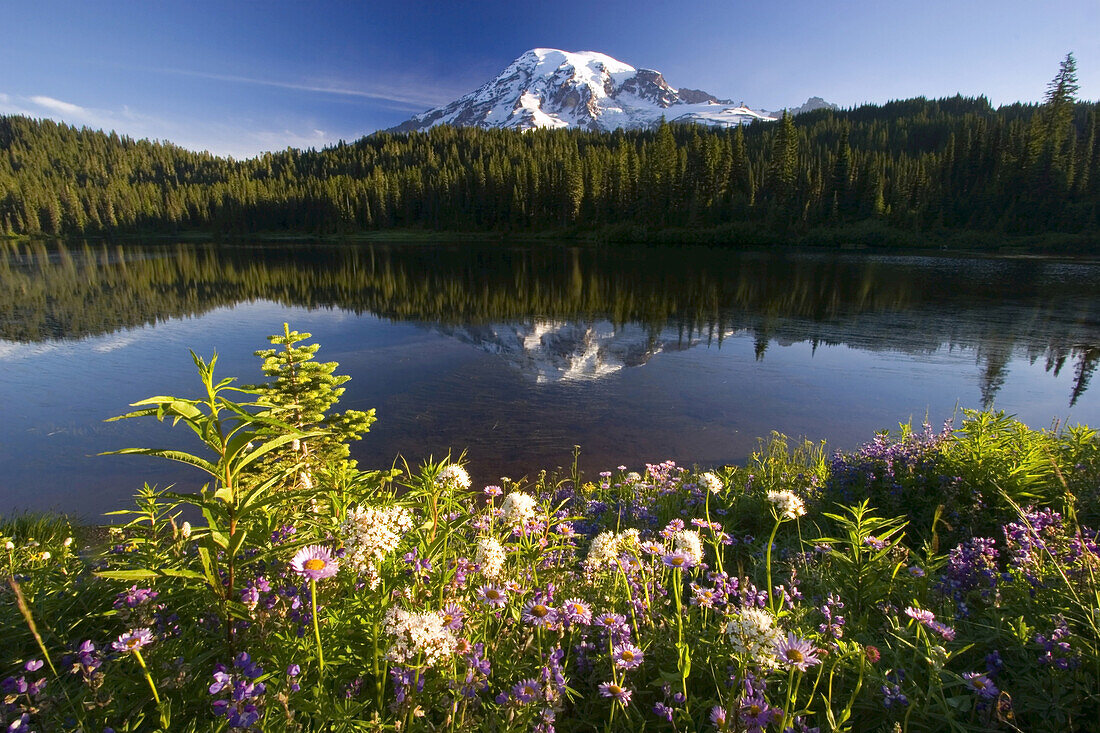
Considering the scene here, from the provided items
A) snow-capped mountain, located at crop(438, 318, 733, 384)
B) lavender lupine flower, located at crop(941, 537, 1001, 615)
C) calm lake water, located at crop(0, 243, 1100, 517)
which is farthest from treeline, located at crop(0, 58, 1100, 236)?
lavender lupine flower, located at crop(941, 537, 1001, 615)

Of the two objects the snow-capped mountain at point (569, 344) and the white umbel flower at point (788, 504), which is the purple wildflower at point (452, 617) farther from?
the snow-capped mountain at point (569, 344)

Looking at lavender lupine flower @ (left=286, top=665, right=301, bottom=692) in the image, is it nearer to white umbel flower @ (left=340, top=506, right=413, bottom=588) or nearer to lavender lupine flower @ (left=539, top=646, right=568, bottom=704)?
white umbel flower @ (left=340, top=506, right=413, bottom=588)

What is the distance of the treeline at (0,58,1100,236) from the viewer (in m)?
78.9

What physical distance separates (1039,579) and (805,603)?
56.3 inches

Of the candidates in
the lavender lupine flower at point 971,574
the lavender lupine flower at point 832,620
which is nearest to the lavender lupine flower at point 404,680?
the lavender lupine flower at point 832,620

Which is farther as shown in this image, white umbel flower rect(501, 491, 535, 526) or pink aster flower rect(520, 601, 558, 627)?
white umbel flower rect(501, 491, 535, 526)

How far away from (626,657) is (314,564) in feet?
4.88

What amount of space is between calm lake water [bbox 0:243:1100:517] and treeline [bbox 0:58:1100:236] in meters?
54.1

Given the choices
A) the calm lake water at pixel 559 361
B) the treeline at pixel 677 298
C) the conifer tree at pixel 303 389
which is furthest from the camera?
the treeline at pixel 677 298

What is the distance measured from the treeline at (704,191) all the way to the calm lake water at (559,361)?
5410cm

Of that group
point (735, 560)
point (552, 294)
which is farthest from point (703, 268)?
point (735, 560)

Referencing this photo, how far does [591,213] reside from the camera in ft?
335

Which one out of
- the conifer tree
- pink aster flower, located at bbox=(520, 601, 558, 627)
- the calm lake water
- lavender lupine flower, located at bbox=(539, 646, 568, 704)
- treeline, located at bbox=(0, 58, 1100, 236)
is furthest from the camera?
treeline, located at bbox=(0, 58, 1100, 236)

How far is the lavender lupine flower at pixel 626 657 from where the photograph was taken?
2.35m
